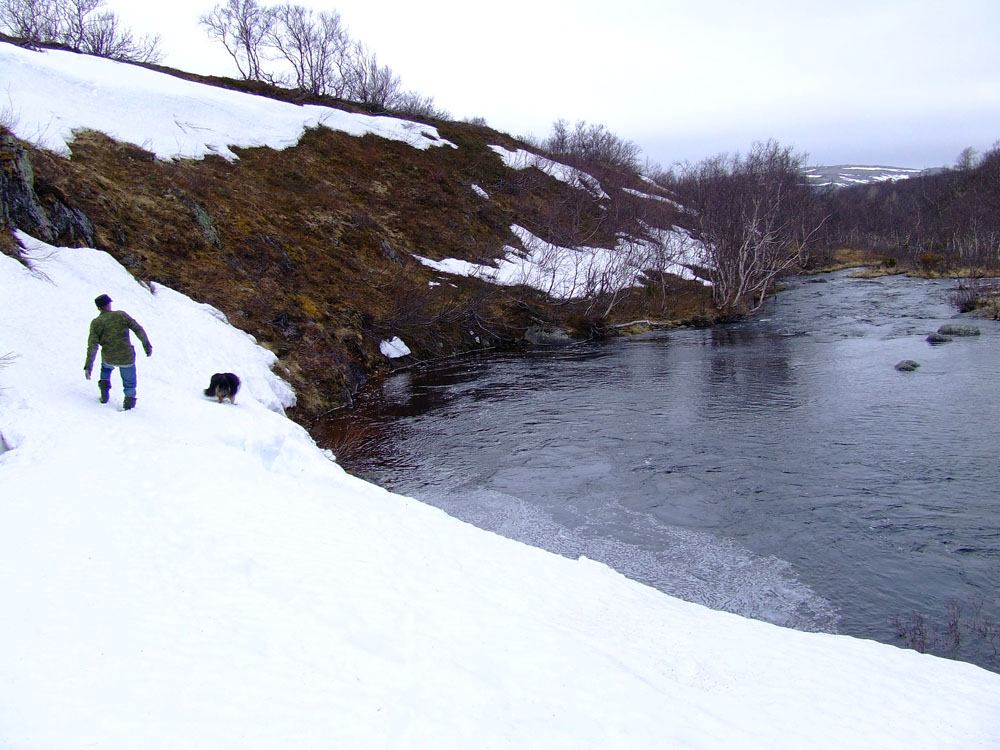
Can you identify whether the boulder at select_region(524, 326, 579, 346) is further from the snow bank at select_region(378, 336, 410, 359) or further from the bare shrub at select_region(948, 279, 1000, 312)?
the bare shrub at select_region(948, 279, 1000, 312)

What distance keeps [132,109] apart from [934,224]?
69418mm

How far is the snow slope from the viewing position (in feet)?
12.8

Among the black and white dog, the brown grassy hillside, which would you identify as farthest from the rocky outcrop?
the black and white dog

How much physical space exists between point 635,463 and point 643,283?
26782 millimetres

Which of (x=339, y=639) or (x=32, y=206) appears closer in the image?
(x=339, y=639)

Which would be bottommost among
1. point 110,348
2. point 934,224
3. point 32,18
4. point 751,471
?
point 751,471

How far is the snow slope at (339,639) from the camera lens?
3893 millimetres

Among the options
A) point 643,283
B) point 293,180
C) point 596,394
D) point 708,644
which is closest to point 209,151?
point 293,180

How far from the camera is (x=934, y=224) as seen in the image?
61531 mm

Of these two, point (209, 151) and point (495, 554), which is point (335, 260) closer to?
point (209, 151)

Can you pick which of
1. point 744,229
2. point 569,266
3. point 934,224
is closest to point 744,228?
point 744,229

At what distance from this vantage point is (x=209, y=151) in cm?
2731

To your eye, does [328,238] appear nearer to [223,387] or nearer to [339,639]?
[223,387]

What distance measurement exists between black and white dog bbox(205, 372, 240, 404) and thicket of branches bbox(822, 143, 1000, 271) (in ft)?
156
